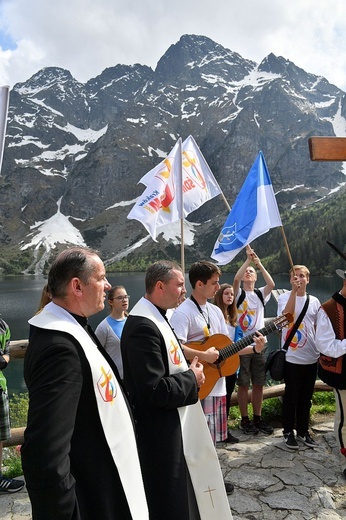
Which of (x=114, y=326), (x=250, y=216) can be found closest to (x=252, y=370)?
(x=114, y=326)

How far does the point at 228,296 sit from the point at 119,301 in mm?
1380

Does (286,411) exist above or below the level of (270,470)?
above

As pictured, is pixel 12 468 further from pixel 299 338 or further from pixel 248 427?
pixel 299 338

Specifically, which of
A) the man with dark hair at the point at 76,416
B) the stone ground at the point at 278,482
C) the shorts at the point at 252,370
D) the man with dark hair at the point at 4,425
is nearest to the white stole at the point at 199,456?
the man with dark hair at the point at 76,416

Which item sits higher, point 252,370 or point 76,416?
point 76,416

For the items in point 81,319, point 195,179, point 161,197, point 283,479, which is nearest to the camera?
point 81,319

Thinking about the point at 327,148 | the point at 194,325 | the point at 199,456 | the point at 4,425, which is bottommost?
the point at 4,425

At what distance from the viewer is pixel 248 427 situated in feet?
17.3

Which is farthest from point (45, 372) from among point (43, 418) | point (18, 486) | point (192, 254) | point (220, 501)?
point (192, 254)

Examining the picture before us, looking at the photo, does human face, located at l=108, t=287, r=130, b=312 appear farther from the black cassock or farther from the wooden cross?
the wooden cross

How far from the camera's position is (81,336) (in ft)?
6.19

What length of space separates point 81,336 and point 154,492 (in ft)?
3.84

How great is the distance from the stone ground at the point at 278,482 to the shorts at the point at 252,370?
0.67 m

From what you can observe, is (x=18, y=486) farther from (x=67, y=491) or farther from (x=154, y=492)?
(x=67, y=491)
